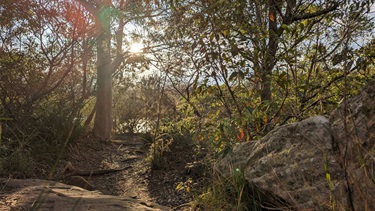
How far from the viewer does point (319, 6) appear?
13.4ft

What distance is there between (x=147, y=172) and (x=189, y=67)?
225cm

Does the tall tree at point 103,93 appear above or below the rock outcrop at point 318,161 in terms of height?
above

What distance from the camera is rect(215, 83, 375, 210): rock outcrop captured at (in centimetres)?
206

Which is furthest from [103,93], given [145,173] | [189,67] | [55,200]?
[55,200]

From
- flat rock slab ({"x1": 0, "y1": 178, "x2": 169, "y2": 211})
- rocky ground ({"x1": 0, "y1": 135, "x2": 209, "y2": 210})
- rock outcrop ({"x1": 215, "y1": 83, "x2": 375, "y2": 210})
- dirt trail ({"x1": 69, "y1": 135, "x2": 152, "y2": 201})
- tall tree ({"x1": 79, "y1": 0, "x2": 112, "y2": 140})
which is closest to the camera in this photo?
rock outcrop ({"x1": 215, "y1": 83, "x2": 375, "y2": 210})

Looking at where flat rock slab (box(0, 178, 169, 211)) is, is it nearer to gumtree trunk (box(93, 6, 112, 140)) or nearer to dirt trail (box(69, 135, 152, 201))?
dirt trail (box(69, 135, 152, 201))

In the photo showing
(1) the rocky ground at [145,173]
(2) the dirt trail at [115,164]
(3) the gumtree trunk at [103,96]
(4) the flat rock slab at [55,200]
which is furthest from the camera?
(3) the gumtree trunk at [103,96]

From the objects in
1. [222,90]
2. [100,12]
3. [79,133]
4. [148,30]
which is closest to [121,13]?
[100,12]

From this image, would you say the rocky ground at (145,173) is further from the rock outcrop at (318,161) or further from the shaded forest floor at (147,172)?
the rock outcrop at (318,161)

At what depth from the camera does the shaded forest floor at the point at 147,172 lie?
4.92 metres

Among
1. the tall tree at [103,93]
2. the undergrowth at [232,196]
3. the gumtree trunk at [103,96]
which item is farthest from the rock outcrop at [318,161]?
the gumtree trunk at [103,96]

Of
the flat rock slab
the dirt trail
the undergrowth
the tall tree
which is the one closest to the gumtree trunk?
the tall tree

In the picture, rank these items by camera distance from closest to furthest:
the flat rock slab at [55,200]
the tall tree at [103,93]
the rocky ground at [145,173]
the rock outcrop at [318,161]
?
the rock outcrop at [318,161] < the flat rock slab at [55,200] < the rocky ground at [145,173] < the tall tree at [103,93]

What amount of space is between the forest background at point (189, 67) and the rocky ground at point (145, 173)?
1.11 feet
